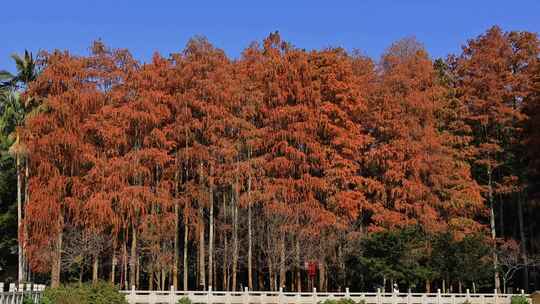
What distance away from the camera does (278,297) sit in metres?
31.5

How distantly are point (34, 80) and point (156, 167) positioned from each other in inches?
341

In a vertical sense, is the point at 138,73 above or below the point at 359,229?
above

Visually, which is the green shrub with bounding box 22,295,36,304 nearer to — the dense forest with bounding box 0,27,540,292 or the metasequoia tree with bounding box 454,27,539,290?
the dense forest with bounding box 0,27,540,292

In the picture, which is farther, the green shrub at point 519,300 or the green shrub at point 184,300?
the green shrub at point 519,300

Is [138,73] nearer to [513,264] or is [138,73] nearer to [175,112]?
[175,112]

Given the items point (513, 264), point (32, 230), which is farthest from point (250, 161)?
point (513, 264)

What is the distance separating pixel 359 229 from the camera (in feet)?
131

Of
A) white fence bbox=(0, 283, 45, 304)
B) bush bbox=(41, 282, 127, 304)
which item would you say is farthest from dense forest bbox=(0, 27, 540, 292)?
white fence bbox=(0, 283, 45, 304)

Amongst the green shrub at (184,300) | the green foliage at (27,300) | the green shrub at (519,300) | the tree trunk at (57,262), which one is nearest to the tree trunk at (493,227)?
the green shrub at (519,300)

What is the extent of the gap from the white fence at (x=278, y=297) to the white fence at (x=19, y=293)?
5.13 m

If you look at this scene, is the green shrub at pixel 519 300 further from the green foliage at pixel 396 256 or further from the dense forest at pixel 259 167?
the green foliage at pixel 396 256

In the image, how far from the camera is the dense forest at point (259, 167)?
35.3m

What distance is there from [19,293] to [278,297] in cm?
1260

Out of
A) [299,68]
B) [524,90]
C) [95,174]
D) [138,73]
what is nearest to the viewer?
[95,174]
